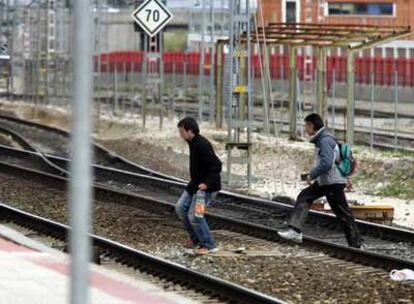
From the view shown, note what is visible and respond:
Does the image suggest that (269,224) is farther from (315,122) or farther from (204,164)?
(204,164)

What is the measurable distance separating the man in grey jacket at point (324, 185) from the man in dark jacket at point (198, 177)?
119 centimetres

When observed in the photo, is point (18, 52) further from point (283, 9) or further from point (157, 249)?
point (157, 249)

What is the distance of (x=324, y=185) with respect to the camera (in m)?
12.6

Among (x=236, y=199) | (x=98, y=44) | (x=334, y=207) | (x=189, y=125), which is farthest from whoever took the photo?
(x=98, y=44)

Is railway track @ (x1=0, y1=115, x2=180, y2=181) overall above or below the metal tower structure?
below

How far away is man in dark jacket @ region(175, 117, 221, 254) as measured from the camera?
456 inches

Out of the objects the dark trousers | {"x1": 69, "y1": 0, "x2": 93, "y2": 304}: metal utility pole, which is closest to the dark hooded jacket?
the dark trousers

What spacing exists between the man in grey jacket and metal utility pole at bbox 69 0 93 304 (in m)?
7.93

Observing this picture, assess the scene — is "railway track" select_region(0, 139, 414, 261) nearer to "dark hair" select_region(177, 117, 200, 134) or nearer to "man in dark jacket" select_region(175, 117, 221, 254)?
"man in dark jacket" select_region(175, 117, 221, 254)

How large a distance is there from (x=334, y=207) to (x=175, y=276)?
2621 mm

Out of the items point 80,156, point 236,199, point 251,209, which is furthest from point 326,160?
point 80,156

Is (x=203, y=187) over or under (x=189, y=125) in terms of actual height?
under

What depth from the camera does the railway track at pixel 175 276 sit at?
9691 mm

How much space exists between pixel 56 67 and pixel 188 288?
1678 inches
